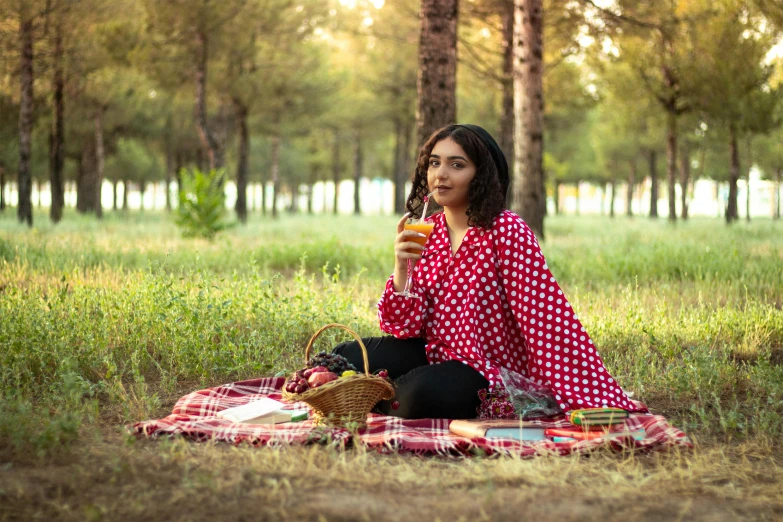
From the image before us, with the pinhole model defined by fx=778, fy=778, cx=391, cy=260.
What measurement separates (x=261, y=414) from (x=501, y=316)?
1.37 meters

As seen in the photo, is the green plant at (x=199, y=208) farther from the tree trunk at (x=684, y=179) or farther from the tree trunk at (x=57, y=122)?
the tree trunk at (x=684, y=179)

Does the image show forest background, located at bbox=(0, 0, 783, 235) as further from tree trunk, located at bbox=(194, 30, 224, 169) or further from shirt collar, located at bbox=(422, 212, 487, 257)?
shirt collar, located at bbox=(422, 212, 487, 257)

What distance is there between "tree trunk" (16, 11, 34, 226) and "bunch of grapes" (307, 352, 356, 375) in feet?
Result: 49.8

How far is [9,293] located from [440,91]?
14.6 ft

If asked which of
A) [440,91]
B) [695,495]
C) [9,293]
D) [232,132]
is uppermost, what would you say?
[232,132]

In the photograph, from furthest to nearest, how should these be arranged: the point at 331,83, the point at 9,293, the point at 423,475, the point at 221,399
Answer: the point at 331,83 < the point at 9,293 < the point at 221,399 < the point at 423,475

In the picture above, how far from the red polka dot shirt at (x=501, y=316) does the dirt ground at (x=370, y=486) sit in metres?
0.54

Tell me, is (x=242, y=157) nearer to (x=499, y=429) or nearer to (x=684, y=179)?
(x=684, y=179)

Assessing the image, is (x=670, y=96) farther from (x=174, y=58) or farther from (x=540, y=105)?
(x=174, y=58)

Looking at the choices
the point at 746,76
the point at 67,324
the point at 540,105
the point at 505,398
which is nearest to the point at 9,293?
the point at 67,324

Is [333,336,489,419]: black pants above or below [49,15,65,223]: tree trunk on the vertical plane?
below

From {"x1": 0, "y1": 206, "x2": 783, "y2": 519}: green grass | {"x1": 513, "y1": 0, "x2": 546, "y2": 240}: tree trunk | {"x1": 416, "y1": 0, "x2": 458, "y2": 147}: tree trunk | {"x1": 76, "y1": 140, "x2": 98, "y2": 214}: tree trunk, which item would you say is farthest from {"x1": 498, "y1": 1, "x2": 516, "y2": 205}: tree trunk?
{"x1": 76, "y1": 140, "x2": 98, "y2": 214}: tree trunk

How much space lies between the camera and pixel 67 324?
17.8ft

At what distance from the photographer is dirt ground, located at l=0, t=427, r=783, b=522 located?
2.75m
